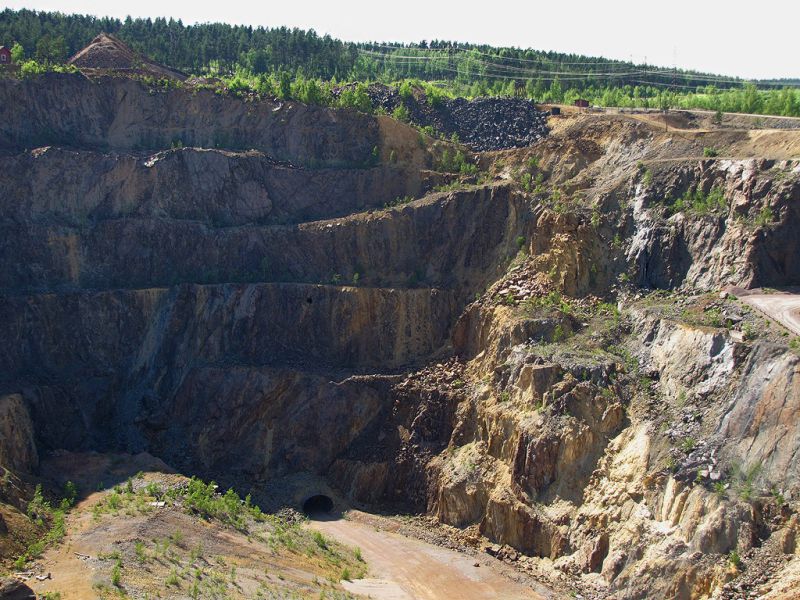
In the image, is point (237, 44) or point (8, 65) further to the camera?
point (237, 44)

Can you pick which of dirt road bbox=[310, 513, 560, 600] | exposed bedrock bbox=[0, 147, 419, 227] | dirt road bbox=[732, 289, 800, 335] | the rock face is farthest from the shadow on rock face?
dirt road bbox=[732, 289, 800, 335]

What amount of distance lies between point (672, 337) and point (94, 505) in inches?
1086

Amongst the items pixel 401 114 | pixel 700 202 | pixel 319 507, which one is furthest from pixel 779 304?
pixel 401 114

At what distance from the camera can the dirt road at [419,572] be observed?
1759 inches

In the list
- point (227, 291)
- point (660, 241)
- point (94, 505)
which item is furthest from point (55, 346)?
point (660, 241)

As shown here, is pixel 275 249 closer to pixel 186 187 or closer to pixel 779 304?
pixel 186 187

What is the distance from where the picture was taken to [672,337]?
4866cm

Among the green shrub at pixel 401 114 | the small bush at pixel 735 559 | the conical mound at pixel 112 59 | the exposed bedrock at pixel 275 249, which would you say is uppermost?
Result: the conical mound at pixel 112 59

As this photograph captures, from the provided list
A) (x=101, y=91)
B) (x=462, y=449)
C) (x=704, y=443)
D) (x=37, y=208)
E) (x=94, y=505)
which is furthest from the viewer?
(x=101, y=91)

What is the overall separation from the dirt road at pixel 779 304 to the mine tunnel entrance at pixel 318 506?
76.5 feet

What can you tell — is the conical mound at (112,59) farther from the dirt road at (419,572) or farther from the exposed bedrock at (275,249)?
the dirt road at (419,572)

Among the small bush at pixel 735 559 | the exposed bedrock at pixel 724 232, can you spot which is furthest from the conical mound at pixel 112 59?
the small bush at pixel 735 559

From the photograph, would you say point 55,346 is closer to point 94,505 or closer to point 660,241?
point 94,505

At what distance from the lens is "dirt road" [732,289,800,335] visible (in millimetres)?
46188
